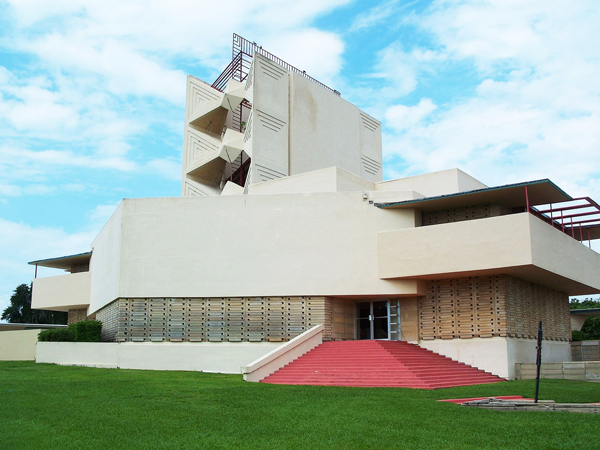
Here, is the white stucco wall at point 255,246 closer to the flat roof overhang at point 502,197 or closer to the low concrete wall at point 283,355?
the flat roof overhang at point 502,197

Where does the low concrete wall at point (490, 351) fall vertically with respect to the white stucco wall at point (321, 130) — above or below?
below

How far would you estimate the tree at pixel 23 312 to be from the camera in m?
56.6

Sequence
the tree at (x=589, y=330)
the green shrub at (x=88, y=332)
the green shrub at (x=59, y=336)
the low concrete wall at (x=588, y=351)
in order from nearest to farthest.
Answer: the green shrub at (x=88, y=332), the low concrete wall at (x=588, y=351), the green shrub at (x=59, y=336), the tree at (x=589, y=330)

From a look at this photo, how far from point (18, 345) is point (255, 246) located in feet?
66.1

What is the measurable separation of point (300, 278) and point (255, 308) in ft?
6.92

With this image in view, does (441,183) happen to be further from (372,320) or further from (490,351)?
(490,351)

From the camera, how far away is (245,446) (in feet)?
29.1

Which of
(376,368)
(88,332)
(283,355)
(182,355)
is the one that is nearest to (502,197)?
(376,368)

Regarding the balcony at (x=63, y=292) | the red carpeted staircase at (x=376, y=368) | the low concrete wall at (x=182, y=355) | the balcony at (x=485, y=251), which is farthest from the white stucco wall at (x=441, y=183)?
the balcony at (x=63, y=292)

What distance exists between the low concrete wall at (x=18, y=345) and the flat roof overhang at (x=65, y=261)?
164 inches

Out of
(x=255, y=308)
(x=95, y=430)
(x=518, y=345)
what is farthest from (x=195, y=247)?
(x=95, y=430)

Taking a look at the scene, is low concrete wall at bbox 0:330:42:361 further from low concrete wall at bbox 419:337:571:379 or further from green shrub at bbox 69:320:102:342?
low concrete wall at bbox 419:337:571:379

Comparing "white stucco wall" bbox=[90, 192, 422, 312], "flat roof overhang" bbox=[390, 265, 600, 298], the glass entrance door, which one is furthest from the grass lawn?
the glass entrance door

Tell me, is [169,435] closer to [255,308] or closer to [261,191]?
[255,308]
